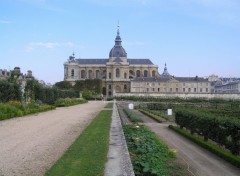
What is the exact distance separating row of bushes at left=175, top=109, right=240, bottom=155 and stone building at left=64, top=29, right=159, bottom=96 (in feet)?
364

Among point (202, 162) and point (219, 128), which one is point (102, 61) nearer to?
point (219, 128)

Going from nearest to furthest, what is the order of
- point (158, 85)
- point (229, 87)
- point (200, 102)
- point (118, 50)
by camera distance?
1. point (200, 102)
2. point (158, 85)
3. point (229, 87)
4. point (118, 50)

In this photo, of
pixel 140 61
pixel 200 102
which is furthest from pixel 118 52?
pixel 200 102

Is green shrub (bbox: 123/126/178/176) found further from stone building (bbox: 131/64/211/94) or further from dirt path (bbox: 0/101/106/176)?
stone building (bbox: 131/64/211/94)

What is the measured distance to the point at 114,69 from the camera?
13062 cm

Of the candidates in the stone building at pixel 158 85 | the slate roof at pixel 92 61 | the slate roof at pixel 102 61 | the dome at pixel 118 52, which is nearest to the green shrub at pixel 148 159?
the stone building at pixel 158 85

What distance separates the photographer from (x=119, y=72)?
13038 centimetres

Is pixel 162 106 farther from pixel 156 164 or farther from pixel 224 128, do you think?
pixel 156 164

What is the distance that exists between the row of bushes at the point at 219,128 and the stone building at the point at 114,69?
11102 cm

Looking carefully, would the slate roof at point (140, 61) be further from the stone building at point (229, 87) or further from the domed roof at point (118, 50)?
the stone building at point (229, 87)

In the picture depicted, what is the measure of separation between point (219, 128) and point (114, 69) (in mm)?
117815

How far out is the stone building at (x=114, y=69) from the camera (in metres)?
130

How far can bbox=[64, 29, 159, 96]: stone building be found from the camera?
428 feet

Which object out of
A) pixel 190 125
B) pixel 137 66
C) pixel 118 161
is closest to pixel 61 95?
pixel 190 125
